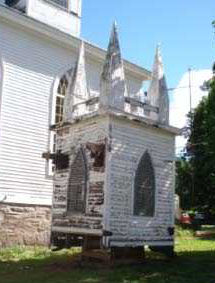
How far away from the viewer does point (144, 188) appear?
57.7 ft

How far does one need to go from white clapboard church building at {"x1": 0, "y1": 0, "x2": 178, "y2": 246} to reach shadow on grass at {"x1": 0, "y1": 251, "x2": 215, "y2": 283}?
1632mm

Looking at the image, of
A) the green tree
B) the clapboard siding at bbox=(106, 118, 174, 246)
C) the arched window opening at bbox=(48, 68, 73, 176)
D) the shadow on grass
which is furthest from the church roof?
the green tree

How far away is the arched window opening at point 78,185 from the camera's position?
17.2m

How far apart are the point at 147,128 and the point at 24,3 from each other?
9.35 meters

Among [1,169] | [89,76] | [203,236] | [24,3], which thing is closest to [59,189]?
[1,169]

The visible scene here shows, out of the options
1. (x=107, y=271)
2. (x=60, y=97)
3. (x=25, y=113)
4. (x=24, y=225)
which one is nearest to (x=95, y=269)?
(x=107, y=271)

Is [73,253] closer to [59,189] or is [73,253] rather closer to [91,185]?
[59,189]

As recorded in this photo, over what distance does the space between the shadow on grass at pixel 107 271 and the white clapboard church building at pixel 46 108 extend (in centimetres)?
163

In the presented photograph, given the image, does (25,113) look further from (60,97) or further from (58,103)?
(60,97)

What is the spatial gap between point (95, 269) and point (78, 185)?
120 inches

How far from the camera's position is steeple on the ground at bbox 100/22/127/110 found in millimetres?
16922

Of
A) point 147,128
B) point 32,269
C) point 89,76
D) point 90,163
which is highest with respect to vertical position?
point 89,76

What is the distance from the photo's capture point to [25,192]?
21.4 metres

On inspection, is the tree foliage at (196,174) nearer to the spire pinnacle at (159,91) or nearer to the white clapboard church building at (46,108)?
the white clapboard church building at (46,108)
